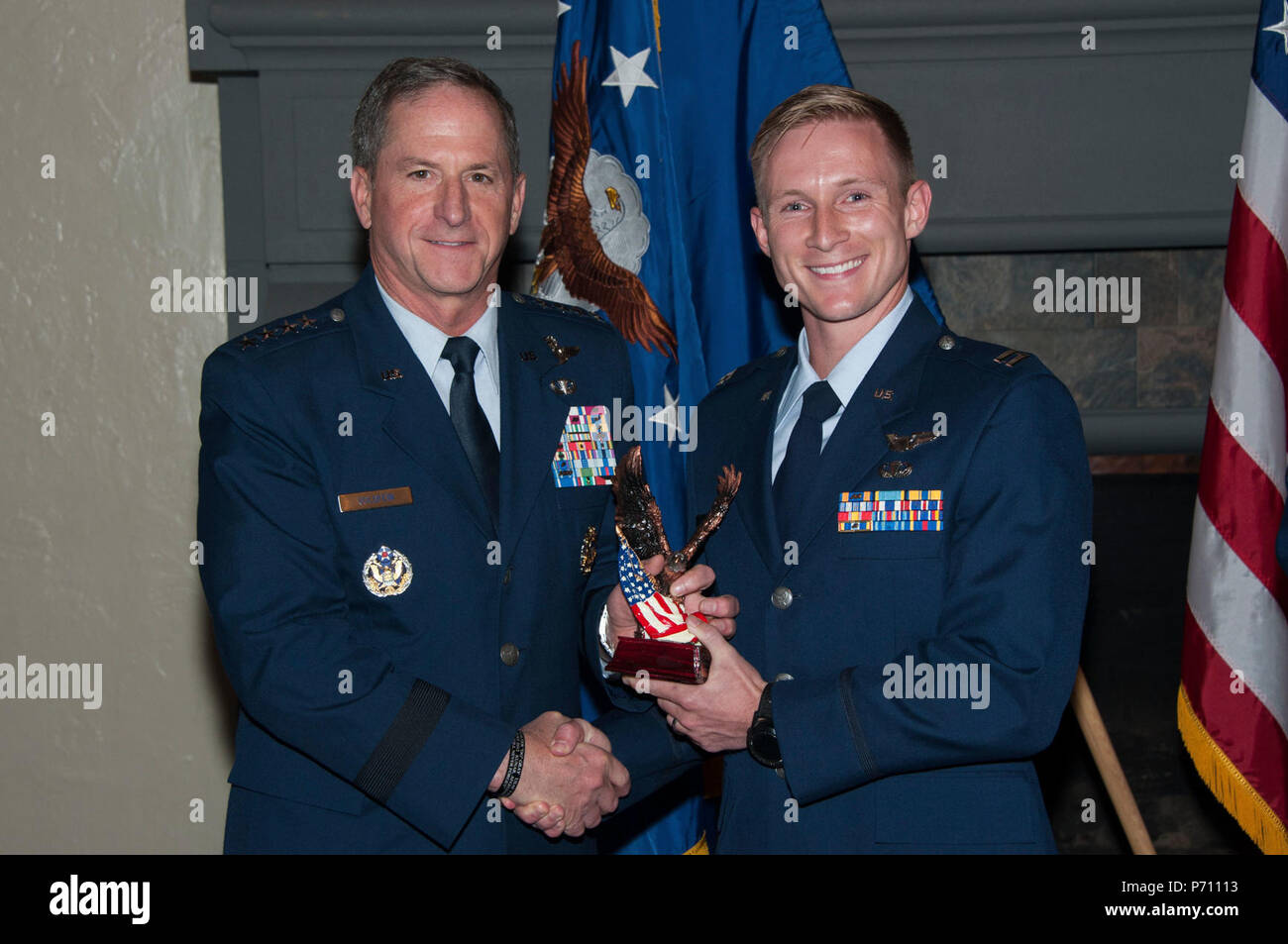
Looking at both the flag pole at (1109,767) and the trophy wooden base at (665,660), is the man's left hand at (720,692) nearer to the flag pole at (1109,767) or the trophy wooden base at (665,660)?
the trophy wooden base at (665,660)

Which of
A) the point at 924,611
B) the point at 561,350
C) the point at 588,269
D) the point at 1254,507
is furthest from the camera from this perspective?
the point at 588,269

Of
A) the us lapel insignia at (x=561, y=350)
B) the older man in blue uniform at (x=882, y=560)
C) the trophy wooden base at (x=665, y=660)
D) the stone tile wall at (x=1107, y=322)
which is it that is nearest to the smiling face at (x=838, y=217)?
the older man in blue uniform at (x=882, y=560)

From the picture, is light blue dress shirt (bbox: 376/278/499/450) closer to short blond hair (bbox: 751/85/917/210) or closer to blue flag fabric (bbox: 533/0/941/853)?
short blond hair (bbox: 751/85/917/210)

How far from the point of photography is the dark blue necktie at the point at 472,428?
1905mm

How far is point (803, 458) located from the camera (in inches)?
72.9

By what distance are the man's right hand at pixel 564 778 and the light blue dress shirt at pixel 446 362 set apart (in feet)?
1.53

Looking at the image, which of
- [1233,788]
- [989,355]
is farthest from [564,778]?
[1233,788]

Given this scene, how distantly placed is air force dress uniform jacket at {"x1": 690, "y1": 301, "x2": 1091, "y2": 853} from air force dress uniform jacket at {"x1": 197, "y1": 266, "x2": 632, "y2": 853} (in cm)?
37

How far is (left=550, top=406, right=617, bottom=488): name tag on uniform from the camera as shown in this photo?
2.00 m

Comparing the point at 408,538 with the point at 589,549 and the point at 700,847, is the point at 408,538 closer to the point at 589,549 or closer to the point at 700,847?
the point at 589,549

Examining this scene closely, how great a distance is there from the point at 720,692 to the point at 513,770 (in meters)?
0.33

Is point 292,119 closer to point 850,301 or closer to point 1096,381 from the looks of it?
point 850,301

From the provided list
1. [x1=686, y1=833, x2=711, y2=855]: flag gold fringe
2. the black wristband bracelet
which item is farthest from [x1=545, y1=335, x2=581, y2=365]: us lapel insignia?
[x1=686, y1=833, x2=711, y2=855]: flag gold fringe

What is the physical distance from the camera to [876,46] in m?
3.43
